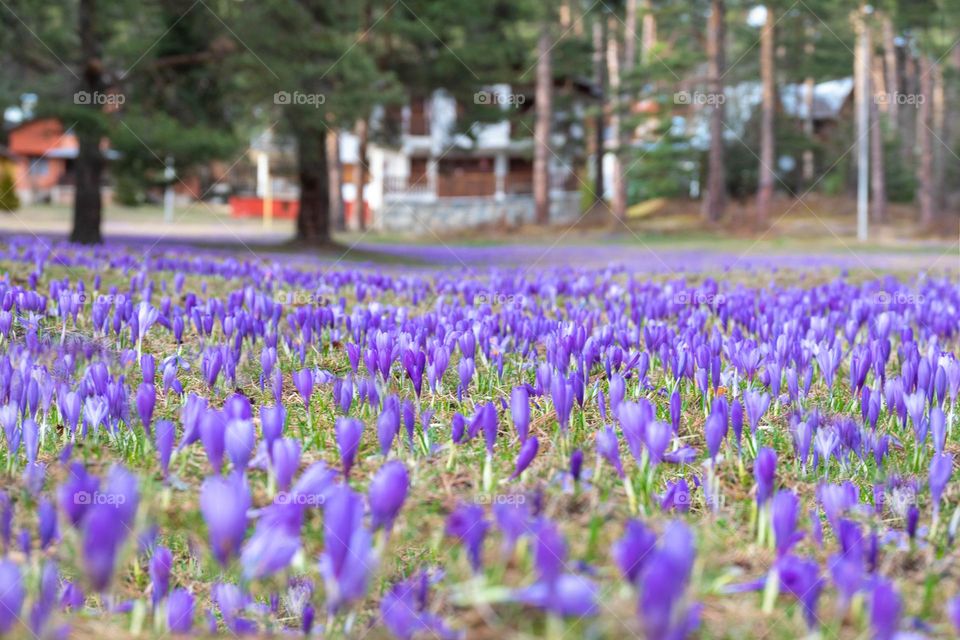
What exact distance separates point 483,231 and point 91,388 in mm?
33182

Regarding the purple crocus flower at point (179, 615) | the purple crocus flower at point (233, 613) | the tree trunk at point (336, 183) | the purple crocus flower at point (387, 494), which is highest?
the tree trunk at point (336, 183)

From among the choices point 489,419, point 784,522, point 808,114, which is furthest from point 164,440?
point 808,114

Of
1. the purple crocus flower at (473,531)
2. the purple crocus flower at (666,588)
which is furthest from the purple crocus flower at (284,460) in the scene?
the purple crocus flower at (666,588)

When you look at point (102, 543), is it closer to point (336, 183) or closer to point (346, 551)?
point (346, 551)

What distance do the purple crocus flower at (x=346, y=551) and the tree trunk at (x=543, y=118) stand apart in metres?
28.5

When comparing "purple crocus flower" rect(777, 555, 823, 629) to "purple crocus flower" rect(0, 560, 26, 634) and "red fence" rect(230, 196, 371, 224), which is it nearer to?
"purple crocus flower" rect(0, 560, 26, 634)

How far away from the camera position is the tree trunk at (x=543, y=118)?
99.4ft

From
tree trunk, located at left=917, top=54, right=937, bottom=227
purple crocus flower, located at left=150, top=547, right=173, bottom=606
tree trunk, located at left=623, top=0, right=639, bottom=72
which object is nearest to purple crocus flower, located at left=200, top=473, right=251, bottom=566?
purple crocus flower, located at left=150, top=547, right=173, bottom=606

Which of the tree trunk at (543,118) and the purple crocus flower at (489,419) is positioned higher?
the tree trunk at (543,118)

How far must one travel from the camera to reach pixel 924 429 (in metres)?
2.88

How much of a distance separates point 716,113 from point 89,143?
2216 centimetres

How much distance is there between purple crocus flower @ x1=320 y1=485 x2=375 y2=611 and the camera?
4.50 ft

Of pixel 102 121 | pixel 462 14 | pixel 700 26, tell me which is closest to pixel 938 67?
pixel 700 26

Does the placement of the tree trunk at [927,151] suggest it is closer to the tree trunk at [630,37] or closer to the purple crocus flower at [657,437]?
the tree trunk at [630,37]
